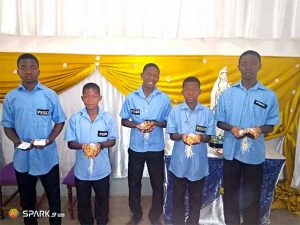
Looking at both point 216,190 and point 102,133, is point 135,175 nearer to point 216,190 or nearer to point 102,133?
point 102,133

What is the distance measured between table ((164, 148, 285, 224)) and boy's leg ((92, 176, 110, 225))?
2.10ft

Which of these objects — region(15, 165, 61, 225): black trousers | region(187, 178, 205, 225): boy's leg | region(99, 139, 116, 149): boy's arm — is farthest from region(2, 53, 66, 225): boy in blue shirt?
region(187, 178, 205, 225): boy's leg

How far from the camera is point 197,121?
99.6 inches

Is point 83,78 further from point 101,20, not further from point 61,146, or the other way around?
point 61,146

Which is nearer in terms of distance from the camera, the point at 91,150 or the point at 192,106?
the point at 91,150

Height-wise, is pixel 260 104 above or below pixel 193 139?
above

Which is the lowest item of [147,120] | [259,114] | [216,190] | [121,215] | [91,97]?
[121,215]

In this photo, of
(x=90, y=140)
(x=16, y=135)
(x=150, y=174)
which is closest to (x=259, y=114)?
(x=150, y=174)

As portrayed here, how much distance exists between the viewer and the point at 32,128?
7.98 ft

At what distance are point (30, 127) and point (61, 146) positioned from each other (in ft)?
4.20

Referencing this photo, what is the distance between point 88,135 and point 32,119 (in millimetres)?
482

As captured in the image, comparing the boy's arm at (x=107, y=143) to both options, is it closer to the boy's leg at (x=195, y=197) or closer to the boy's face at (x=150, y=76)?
the boy's face at (x=150, y=76)

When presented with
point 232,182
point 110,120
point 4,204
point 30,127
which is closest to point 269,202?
point 232,182
